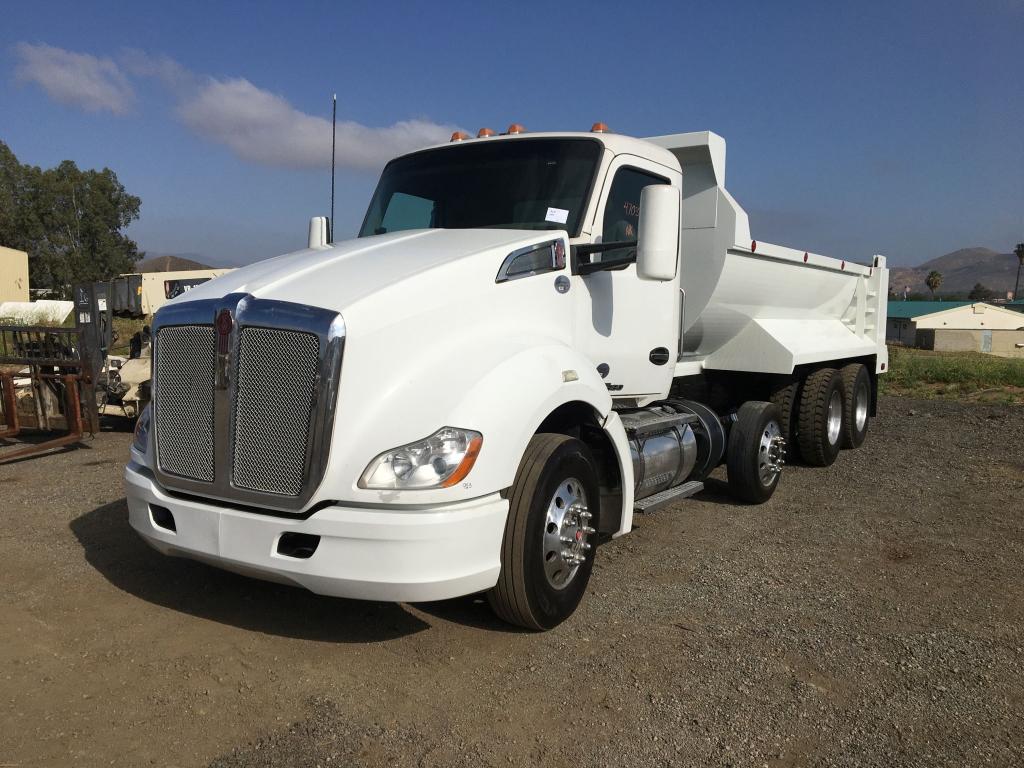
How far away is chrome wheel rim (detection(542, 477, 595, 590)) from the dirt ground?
315 millimetres

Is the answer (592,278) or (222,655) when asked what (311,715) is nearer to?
(222,655)

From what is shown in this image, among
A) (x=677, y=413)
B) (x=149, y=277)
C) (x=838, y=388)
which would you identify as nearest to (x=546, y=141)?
(x=677, y=413)

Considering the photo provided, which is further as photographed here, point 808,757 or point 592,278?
point 592,278

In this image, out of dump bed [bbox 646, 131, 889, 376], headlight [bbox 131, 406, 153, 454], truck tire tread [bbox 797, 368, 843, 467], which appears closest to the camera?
headlight [bbox 131, 406, 153, 454]

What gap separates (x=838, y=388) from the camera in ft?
28.6

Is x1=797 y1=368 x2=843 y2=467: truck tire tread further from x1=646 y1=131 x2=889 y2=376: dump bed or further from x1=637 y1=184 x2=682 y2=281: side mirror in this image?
x1=637 y1=184 x2=682 y2=281: side mirror

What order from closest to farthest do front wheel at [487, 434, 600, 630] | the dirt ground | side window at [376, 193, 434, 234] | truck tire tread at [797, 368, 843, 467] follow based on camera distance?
1. the dirt ground
2. front wheel at [487, 434, 600, 630]
3. side window at [376, 193, 434, 234]
4. truck tire tread at [797, 368, 843, 467]

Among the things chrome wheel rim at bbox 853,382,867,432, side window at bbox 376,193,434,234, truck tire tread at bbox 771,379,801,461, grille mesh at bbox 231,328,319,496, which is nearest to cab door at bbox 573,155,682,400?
side window at bbox 376,193,434,234

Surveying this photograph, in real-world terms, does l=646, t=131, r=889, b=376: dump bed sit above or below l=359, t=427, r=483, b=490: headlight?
above

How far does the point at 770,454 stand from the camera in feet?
23.4

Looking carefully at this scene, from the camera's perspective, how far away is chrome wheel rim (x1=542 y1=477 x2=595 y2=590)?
4051 millimetres

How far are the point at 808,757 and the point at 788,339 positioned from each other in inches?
203

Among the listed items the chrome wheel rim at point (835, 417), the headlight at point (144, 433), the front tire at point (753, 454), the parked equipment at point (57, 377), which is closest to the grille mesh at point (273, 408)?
the headlight at point (144, 433)

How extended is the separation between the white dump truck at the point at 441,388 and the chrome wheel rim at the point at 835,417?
347 cm
